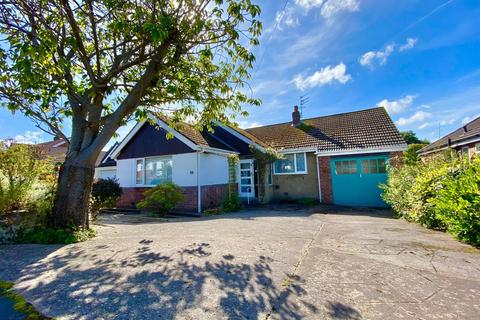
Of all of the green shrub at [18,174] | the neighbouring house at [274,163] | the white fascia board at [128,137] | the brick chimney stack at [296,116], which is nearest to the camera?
the green shrub at [18,174]

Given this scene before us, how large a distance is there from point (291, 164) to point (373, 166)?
456 centimetres

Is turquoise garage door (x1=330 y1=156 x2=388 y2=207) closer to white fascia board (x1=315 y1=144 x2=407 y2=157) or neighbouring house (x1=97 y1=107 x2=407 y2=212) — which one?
neighbouring house (x1=97 y1=107 x2=407 y2=212)

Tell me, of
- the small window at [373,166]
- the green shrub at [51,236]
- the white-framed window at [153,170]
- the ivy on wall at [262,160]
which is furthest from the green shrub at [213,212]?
the small window at [373,166]

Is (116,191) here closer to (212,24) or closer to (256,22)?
(212,24)

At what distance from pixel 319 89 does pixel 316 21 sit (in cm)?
529

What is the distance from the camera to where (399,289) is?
2994 millimetres

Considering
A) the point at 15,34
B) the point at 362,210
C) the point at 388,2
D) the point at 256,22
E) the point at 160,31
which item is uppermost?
the point at 388,2

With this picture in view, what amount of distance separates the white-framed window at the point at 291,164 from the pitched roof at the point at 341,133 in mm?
629

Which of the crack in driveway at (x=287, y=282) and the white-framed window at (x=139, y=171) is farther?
the white-framed window at (x=139, y=171)

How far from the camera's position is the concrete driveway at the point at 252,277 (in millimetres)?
2527

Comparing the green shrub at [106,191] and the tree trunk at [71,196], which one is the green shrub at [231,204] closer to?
the green shrub at [106,191]

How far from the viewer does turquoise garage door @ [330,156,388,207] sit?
12070mm

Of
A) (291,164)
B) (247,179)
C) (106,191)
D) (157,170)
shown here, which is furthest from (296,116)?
(106,191)

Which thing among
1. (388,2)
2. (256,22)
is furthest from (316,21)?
(256,22)
